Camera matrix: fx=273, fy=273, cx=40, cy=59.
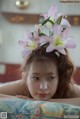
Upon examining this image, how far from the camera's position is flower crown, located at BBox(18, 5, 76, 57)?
0.98m

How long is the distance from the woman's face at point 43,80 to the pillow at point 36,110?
0.09 meters

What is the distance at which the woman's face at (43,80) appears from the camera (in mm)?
970

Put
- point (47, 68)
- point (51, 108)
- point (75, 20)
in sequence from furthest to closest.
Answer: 1. point (75, 20)
2. point (47, 68)
3. point (51, 108)

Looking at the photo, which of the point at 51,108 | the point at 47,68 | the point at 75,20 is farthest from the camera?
the point at 75,20

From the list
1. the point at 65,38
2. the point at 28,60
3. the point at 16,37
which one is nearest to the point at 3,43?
the point at 16,37

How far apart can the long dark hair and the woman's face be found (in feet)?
0.09

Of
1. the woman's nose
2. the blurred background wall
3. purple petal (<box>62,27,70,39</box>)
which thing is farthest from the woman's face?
the blurred background wall

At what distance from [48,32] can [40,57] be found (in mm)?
98

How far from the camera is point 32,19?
1.30 m

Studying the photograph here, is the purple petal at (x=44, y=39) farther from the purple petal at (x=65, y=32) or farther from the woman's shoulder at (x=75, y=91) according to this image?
the woman's shoulder at (x=75, y=91)

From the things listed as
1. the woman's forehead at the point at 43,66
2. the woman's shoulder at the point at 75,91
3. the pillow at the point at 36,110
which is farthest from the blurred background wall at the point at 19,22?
the pillow at the point at 36,110

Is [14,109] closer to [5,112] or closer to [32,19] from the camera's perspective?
[5,112]

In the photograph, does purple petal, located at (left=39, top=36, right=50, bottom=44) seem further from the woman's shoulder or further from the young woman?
the woman's shoulder

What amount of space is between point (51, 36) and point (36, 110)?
28 centimetres
